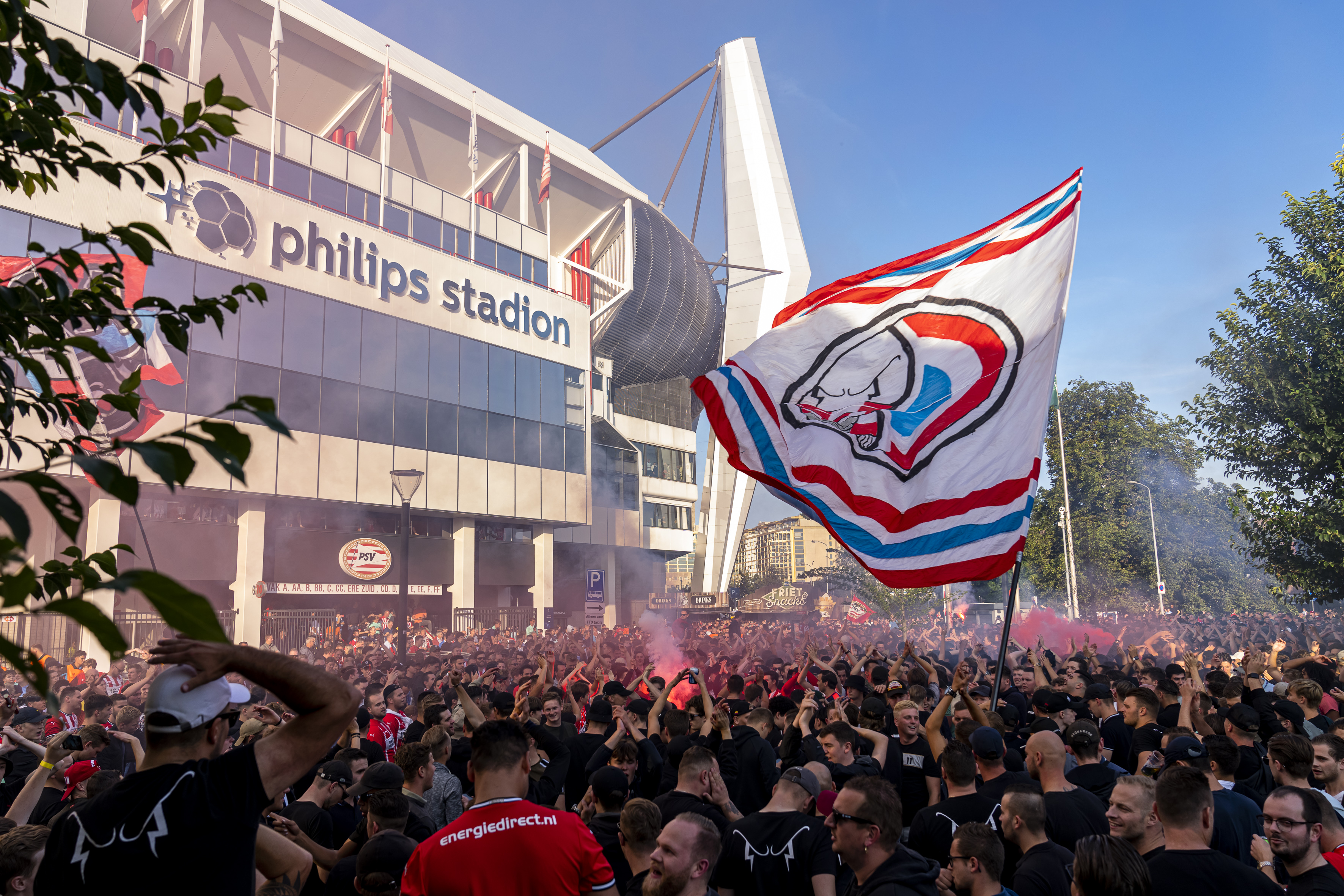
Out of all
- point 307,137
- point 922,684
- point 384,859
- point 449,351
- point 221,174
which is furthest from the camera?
point 449,351

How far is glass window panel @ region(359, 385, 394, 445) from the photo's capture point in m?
30.6

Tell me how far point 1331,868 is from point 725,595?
122 feet

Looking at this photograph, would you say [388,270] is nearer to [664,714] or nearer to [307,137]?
[307,137]

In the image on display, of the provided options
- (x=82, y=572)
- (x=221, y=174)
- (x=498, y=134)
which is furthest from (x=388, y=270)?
(x=82, y=572)

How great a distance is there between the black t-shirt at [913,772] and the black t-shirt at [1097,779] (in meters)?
1.04

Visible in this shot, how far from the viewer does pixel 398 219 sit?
34.4 meters

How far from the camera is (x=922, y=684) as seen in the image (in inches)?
392

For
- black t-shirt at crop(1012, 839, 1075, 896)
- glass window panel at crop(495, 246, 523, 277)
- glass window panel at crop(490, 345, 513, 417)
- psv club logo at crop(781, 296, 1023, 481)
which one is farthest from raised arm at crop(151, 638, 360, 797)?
glass window panel at crop(495, 246, 523, 277)


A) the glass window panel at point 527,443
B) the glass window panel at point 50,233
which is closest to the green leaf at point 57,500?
the glass window panel at point 50,233

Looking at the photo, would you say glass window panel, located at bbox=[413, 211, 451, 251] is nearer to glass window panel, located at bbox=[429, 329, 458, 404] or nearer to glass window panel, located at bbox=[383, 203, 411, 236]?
glass window panel, located at bbox=[383, 203, 411, 236]

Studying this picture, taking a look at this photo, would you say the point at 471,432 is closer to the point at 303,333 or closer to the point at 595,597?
the point at 303,333

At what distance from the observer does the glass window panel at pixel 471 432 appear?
33875 mm

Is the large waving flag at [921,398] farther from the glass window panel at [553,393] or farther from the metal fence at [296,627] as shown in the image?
the glass window panel at [553,393]

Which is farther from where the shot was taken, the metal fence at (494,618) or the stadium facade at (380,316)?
the metal fence at (494,618)
